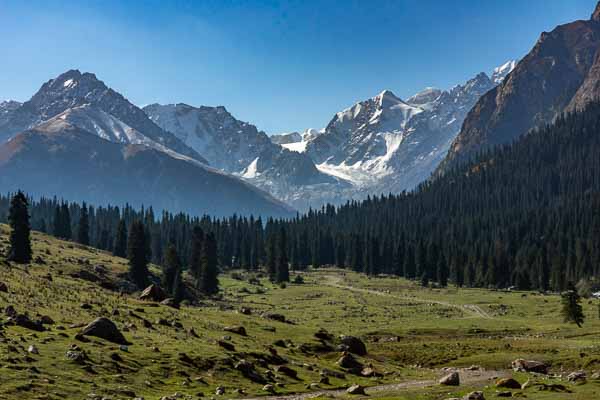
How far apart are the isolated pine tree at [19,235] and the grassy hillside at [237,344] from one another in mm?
2299

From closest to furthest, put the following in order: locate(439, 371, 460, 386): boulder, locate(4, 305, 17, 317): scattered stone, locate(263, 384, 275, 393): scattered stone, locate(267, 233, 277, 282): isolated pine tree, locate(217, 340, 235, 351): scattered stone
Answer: locate(263, 384, 275, 393): scattered stone
locate(4, 305, 17, 317): scattered stone
locate(439, 371, 460, 386): boulder
locate(217, 340, 235, 351): scattered stone
locate(267, 233, 277, 282): isolated pine tree

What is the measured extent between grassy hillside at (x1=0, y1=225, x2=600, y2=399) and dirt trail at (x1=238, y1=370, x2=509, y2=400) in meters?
0.58

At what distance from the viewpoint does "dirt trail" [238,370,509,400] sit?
40.2 m

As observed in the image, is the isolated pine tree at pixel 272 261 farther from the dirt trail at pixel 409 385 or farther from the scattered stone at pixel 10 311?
the scattered stone at pixel 10 311

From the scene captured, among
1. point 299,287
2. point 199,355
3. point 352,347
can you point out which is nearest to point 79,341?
point 199,355

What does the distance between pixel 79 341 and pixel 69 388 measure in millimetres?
10132

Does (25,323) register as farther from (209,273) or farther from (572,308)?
(209,273)

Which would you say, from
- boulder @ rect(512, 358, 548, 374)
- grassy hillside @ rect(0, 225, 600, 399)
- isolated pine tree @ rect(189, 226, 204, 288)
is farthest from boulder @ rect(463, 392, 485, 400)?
isolated pine tree @ rect(189, 226, 204, 288)

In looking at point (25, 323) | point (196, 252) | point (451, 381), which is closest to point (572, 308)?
point (451, 381)

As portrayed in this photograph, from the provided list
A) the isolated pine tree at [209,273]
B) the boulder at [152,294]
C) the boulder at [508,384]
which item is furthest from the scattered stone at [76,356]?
the isolated pine tree at [209,273]

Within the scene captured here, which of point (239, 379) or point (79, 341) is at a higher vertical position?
point (79, 341)

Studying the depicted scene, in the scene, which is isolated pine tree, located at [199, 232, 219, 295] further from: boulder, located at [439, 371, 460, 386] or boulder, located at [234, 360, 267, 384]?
boulder, located at [439, 371, 460, 386]

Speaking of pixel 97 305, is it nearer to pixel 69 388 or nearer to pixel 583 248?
pixel 69 388

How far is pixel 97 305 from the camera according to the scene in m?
60.2
